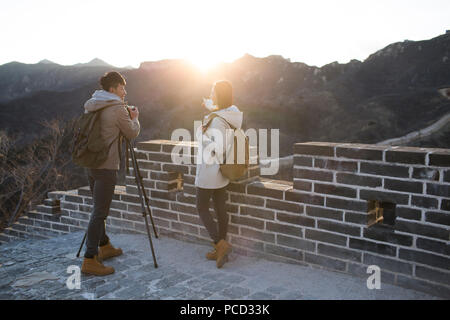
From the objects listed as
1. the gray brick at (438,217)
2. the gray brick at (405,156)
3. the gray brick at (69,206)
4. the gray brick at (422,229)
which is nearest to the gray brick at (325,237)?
the gray brick at (422,229)

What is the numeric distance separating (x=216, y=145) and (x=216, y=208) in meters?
0.64

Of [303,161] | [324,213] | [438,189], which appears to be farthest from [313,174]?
[438,189]

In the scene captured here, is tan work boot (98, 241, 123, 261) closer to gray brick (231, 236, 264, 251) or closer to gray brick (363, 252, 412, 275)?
gray brick (231, 236, 264, 251)

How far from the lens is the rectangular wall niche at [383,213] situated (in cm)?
329

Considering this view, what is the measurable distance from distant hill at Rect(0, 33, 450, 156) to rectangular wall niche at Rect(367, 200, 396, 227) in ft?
112

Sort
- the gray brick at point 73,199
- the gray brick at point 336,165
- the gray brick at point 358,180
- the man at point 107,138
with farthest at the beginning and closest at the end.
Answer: the gray brick at point 73,199 → the man at point 107,138 → the gray brick at point 336,165 → the gray brick at point 358,180

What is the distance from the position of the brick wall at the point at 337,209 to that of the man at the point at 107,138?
0.97 m

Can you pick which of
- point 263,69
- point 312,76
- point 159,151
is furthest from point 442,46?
point 159,151

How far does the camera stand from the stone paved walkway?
10.0ft

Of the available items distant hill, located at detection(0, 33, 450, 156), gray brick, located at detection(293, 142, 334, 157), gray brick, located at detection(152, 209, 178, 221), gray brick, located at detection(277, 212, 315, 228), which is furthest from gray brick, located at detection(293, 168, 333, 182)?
distant hill, located at detection(0, 33, 450, 156)

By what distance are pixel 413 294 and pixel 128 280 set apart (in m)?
2.28

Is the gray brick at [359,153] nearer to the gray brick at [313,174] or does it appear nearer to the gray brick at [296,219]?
the gray brick at [313,174]
